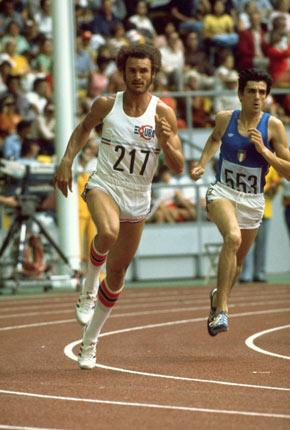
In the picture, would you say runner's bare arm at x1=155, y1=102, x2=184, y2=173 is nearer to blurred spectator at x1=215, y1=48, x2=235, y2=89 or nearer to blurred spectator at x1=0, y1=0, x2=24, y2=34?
blurred spectator at x1=215, y1=48, x2=235, y2=89

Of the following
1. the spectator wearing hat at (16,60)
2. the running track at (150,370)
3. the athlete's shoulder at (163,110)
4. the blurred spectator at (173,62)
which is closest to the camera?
the running track at (150,370)

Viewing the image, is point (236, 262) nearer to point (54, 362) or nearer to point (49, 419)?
point (54, 362)

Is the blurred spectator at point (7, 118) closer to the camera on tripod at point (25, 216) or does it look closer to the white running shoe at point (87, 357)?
the camera on tripod at point (25, 216)

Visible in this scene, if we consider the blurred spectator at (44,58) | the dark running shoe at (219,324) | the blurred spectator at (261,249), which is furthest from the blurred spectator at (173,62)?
the dark running shoe at (219,324)

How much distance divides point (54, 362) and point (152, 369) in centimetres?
104

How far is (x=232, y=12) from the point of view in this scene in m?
28.1

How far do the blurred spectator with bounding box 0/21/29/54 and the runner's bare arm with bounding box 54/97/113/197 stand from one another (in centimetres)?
1481

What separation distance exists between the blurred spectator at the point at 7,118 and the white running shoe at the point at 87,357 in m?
12.7

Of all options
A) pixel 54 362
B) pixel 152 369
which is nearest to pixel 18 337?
pixel 54 362

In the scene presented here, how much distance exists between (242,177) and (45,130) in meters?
11.6

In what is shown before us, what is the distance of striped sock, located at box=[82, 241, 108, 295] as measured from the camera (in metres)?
10.9

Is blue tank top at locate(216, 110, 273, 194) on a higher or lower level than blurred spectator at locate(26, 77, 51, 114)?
higher

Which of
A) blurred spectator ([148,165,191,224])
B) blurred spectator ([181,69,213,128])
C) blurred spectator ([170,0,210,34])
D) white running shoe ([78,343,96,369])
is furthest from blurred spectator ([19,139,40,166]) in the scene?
white running shoe ([78,343,96,369])

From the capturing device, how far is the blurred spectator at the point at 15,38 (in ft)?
84.7
